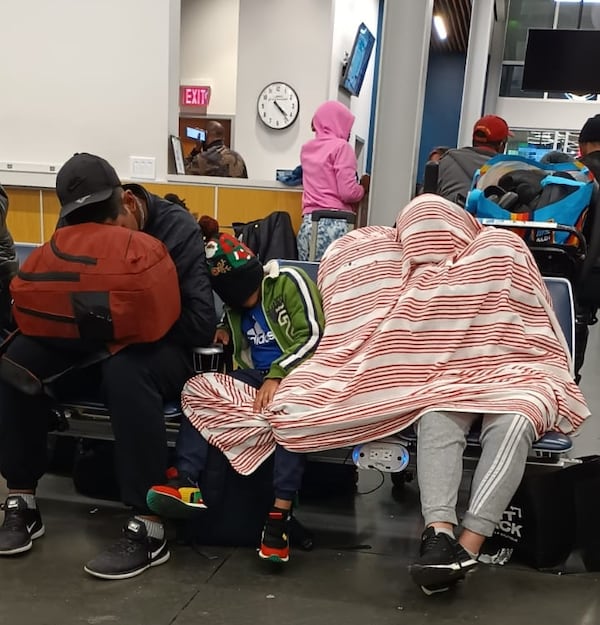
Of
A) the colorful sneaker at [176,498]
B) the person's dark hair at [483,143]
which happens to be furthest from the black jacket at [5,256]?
the person's dark hair at [483,143]

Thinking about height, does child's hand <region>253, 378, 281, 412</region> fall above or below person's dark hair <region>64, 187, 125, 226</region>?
below

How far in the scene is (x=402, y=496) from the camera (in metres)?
2.49

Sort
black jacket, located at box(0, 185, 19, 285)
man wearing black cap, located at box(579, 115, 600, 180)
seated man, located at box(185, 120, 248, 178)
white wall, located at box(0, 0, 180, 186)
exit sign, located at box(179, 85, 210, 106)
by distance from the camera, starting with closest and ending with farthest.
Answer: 1. black jacket, located at box(0, 185, 19, 285)
2. man wearing black cap, located at box(579, 115, 600, 180)
3. white wall, located at box(0, 0, 180, 186)
4. seated man, located at box(185, 120, 248, 178)
5. exit sign, located at box(179, 85, 210, 106)

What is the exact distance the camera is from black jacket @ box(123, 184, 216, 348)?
199cm

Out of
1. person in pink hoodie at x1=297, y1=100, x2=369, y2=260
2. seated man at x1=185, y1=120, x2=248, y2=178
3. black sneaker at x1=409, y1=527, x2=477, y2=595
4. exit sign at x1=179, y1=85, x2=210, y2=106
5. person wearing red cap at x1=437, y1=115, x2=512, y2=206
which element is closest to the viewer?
black sneaker at x1=409, y1=527, x2=477, y2=595

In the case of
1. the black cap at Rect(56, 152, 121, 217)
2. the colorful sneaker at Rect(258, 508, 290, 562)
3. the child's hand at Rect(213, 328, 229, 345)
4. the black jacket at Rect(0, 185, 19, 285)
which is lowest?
the colorful sneaker at Rect(258, 508, 290, 562)

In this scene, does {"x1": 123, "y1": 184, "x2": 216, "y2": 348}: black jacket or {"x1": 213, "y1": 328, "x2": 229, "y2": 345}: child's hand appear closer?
{"x1": 123, "y1": 184, "x2": 216, "y2": 348}: black jacket

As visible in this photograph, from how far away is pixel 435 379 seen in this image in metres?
1.87

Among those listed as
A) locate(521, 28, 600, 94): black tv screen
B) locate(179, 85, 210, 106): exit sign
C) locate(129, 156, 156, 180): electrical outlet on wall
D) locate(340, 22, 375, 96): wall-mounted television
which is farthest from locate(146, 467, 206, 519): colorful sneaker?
locate(179, 85, 210, 106): exit sign

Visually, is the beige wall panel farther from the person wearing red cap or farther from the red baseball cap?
the red baseball cap

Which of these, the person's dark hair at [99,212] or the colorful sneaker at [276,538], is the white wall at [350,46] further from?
the colorful sneaker at [276,538]

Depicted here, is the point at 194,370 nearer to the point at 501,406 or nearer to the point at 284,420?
the point at 284,420

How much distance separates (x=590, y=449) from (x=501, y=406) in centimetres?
131

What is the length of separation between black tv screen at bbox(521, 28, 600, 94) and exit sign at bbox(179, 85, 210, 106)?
12.6ft
